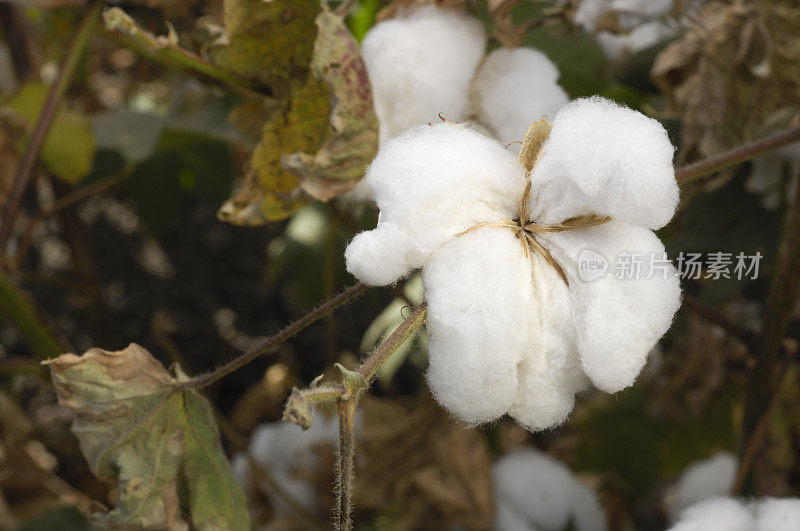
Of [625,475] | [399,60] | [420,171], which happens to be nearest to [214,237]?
[625,475]

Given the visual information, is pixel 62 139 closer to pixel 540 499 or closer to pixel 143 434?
pixel 143 434

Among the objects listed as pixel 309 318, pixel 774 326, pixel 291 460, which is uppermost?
pixel 309 318

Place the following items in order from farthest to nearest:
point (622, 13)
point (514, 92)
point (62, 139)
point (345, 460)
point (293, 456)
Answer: point (293, 456), point (62, 139), point (622, 13), point (514, 92), point (345, 460)

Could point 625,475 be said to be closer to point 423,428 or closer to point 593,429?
point 593,429

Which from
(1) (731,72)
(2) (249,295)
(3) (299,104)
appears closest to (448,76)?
(3) (299,104)

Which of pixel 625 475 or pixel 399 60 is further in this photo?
pixel 625 475

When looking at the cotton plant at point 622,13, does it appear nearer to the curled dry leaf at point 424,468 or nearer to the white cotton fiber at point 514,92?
the white cotton fiber at point 514,92

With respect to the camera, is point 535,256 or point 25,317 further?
point 25,317
